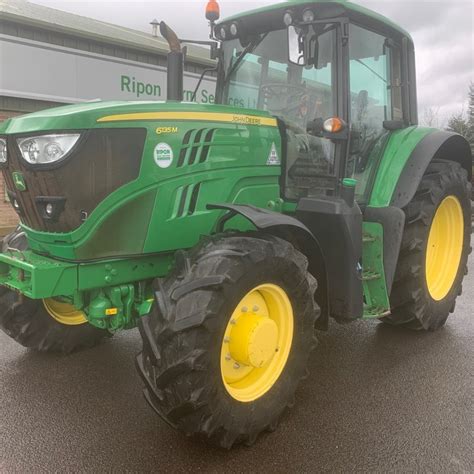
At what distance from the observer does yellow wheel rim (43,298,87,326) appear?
146 inches

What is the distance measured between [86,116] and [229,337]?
4.47 ft

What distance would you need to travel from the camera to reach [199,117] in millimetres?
3029

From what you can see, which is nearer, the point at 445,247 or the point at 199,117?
the point at 199,117

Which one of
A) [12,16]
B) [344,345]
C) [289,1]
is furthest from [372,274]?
[12,16]

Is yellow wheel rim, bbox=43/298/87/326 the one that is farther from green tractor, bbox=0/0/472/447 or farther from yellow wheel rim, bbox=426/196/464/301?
yellow wheel rim, bbox=426/196/464/301

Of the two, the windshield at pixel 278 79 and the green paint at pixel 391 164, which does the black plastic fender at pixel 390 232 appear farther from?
the windshield at pixel 278 79

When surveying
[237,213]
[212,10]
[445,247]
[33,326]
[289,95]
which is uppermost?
[212,10]

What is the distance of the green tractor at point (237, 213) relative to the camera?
8.52ft

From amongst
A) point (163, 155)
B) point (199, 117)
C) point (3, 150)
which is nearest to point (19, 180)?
point (3, 150)

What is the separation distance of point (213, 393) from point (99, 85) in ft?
29.3

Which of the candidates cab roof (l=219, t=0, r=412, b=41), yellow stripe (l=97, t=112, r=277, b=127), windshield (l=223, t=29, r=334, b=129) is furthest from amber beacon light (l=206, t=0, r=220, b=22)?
yellow stripe (l=97, t=112, r=277, b=127)

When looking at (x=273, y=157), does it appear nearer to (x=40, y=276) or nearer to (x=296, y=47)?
(x=296, y=47)

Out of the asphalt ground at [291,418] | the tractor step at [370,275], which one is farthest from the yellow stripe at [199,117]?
the asphalt ground at [291,418]

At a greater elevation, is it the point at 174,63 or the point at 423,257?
the point at 174,63
